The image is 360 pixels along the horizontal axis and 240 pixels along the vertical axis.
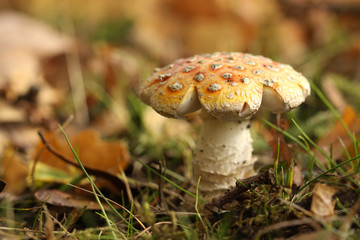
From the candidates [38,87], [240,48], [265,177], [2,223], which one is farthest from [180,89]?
[240,48]

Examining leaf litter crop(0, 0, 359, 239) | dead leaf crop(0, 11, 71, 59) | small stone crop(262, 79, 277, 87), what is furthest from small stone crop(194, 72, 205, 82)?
dead leaf crop(0, 11, 71, 59)

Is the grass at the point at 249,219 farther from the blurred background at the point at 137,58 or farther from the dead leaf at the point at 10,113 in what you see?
the dead leaf at the point at 10,113

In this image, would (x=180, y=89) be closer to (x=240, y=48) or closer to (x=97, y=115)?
(x=97, y=115)

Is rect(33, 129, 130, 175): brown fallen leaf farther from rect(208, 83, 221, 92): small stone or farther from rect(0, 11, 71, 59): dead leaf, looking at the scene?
rect(0, 11, 71, 59): dead leaf

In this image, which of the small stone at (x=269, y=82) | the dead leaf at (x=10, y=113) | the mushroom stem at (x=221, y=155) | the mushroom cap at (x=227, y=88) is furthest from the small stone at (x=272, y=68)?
Answer: the dead leaf at (x=10, y=113)

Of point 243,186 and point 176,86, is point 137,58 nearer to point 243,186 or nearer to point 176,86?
point 176,86

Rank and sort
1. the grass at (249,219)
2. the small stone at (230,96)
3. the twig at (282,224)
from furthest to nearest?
the small stone at (230,96)
the grass at (249,219)
the twig at (282,224)
